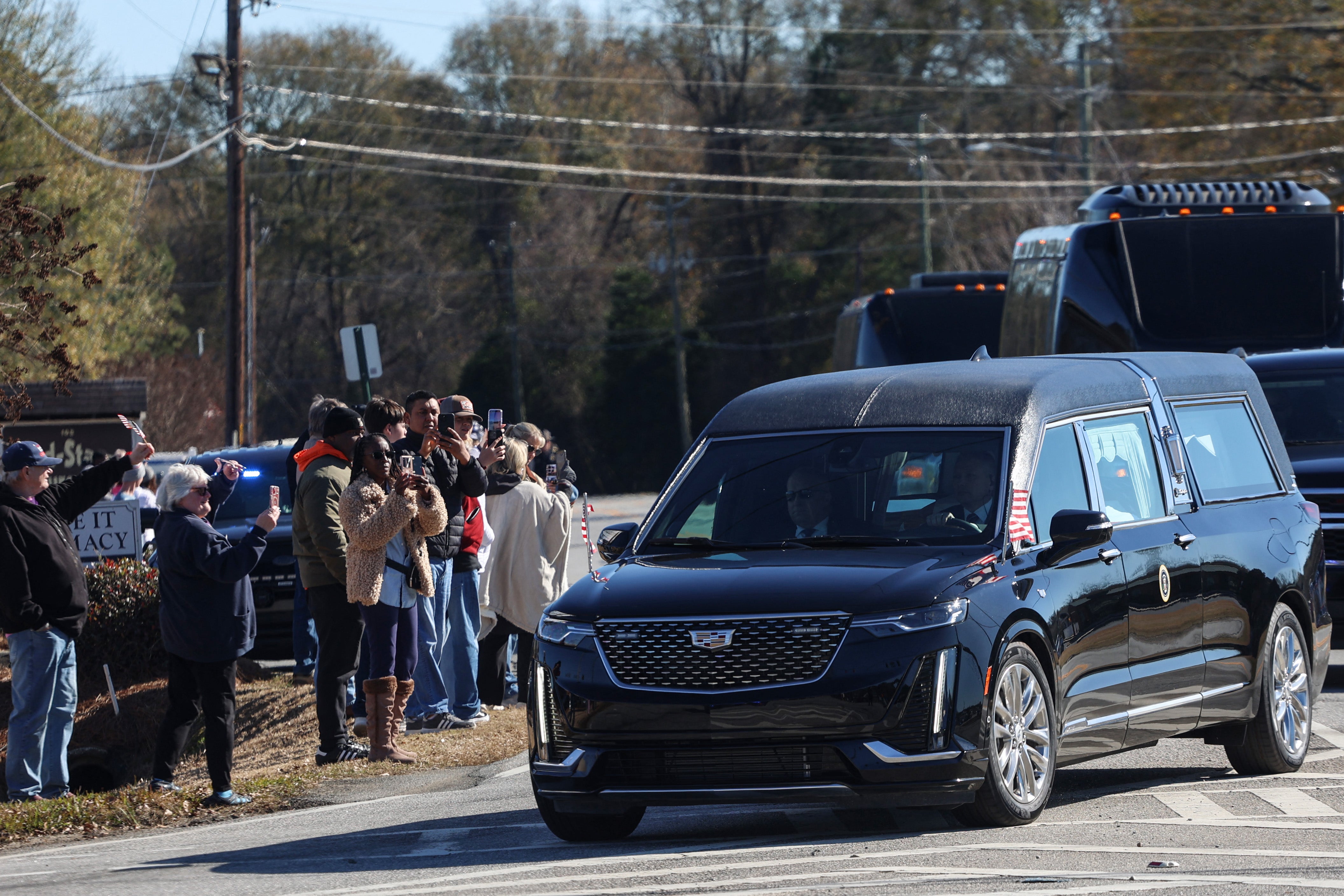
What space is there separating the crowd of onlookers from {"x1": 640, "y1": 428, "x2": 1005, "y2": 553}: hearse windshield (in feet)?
3.72

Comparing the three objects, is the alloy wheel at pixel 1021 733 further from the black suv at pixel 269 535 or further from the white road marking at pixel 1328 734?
the black suv at pixel 269 535

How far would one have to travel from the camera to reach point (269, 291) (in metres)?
64.5

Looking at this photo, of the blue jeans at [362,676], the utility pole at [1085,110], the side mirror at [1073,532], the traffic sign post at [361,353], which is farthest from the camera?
the utility pole at [1085,110]

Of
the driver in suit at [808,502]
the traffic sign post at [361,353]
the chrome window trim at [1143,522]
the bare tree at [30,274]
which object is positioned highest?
the bare tree at [30,274]

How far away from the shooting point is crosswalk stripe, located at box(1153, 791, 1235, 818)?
7.96 m

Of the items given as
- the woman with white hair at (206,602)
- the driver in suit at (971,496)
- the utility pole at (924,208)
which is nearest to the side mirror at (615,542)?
the driver in suit at (971,496)

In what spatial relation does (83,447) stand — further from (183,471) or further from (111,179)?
(111,179)

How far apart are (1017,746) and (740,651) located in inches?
46.8

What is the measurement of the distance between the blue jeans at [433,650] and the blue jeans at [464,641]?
0.20 ft

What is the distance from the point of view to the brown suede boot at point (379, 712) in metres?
10.6

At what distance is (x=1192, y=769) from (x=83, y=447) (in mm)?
16386

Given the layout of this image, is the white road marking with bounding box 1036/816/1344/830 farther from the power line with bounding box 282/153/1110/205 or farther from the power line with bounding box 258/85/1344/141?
the power line with bounding box 282/153/1110/205

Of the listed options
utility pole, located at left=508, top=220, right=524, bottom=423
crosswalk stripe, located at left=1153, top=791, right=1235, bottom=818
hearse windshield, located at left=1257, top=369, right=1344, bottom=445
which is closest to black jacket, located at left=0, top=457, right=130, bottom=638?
crosswalk stripe, located at left=1153, top=791, right=1235, bottom=818

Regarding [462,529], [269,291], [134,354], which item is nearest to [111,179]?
[134,354]
